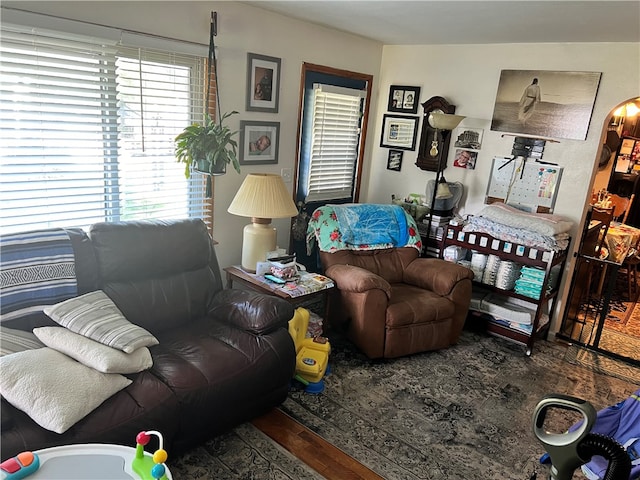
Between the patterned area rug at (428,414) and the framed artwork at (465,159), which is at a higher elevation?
the framed artwork at (465,159)

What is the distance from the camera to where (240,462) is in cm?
227

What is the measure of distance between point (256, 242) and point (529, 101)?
8.20 ft

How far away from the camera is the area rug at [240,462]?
2.19 m

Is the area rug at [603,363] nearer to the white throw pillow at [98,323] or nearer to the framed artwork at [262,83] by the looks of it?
the framed artwork at [262,83]

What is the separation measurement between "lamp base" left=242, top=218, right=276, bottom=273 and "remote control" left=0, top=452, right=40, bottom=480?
6.28 feet

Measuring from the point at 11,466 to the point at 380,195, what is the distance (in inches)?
152

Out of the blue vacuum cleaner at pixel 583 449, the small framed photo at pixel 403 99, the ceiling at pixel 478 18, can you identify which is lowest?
the blue vacuum cleaner at pixel 583 449

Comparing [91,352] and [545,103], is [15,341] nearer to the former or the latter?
[91,352]

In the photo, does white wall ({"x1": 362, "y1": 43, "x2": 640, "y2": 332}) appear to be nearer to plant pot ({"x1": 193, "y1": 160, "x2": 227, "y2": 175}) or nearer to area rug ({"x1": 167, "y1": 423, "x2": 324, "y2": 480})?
plant pot ({"x1": 193, "y1": 160, "x2": 227, "y2": 175})

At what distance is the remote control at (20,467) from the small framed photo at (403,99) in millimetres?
3951

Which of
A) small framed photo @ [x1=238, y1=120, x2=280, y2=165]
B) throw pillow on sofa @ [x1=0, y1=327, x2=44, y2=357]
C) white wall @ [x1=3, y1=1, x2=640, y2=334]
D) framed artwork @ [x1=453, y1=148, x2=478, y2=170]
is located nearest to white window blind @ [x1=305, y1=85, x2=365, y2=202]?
white wall @ [x1=3, y1=1, x2=640, y2=334]

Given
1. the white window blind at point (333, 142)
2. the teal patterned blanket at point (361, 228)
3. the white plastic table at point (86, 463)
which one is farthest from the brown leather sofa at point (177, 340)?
the white window blind at point (333, 142)

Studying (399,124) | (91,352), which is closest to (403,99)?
(399,124)

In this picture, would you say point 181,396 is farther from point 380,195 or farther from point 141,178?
point 380,195
